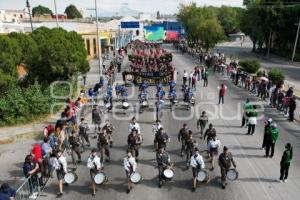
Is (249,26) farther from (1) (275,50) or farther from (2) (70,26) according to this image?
(2) (70,26)

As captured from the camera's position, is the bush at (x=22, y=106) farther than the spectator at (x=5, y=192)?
Yes

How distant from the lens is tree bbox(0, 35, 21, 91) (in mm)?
22777

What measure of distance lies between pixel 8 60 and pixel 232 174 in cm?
1705

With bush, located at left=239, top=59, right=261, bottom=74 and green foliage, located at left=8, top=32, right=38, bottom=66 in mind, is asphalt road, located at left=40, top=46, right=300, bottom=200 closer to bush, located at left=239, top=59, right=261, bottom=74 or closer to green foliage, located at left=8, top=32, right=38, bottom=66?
green foliage, located at left=8, top=32, right=38, bottom=66

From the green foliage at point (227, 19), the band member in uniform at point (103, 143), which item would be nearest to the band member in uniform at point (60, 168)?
the band member in uniform at point (103, 143)

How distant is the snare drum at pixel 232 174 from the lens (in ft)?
42.1

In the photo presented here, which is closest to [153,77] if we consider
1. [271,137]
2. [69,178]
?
[271,137]

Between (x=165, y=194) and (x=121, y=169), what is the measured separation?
2855 millimetres

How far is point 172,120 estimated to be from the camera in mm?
21891

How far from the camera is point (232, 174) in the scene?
12.9 meters

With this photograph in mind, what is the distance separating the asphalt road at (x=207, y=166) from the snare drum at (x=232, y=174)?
40 centimetres

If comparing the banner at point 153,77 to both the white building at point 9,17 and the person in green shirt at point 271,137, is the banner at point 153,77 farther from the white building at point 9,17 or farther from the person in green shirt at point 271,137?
the white building at point 9,17

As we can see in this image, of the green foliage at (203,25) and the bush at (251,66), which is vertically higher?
the green foliage at (203,25)

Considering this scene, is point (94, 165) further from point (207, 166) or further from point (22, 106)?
point (22, 106)
